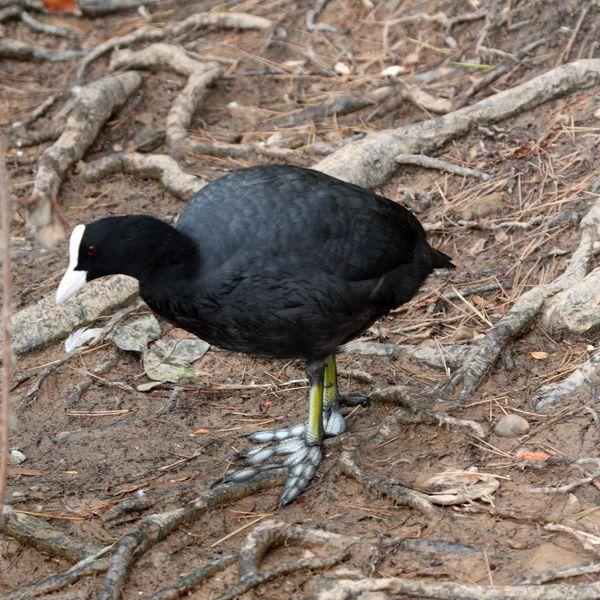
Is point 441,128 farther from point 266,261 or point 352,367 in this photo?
point 266,261

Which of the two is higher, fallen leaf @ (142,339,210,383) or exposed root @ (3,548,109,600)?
exposed root @ (3,548,109,600)

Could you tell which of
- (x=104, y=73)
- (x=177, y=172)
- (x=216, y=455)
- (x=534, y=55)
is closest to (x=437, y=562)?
(x=216, y=455)

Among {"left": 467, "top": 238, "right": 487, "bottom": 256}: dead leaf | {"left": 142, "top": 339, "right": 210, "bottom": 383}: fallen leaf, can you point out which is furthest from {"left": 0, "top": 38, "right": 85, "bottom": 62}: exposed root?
{"left": 467, "top": 238, "right": 487, "bottom": 256}: dead leaf

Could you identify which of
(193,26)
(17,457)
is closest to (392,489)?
(17,457)

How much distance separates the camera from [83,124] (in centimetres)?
750

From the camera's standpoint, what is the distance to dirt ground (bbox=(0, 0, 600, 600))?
12.2ft

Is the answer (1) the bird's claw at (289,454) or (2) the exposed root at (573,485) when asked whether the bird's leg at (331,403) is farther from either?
(2) the exposed root at (573,485)

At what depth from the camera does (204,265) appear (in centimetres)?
423

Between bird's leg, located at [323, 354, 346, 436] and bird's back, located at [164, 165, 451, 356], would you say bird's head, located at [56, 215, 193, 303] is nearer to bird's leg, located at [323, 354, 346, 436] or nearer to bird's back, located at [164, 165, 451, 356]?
bird's back, located at [164, 165, 451, 356]

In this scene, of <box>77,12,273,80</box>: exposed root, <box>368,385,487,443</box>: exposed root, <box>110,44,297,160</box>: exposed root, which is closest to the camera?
<box>368,385,487,443</box>: exposed root

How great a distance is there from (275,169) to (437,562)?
2.13m

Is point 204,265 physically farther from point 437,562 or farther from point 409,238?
point 437,562

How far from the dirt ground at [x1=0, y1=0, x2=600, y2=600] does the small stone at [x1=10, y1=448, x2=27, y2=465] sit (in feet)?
0.11

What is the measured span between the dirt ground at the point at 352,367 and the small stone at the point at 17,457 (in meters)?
0.03
